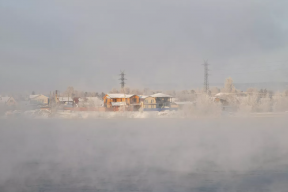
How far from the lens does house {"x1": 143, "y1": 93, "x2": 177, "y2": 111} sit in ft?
50.4

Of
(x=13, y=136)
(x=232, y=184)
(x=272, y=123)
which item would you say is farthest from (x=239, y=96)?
(x=13, y=136)

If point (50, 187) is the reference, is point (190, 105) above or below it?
above

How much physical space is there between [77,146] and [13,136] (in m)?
2.68

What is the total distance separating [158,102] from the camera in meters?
15.6

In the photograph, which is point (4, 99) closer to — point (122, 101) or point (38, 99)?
point (38, 99)

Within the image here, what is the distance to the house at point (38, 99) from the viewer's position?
32.7 feet

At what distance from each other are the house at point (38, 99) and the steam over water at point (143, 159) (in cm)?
112

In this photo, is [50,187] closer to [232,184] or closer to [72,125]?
[232,184]

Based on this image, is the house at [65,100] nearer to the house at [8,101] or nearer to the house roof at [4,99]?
the house at [8,101]

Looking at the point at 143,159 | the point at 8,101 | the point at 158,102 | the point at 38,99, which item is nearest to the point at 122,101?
the point at 158,102

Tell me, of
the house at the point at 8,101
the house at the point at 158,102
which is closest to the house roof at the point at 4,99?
the house at the point at 8,101

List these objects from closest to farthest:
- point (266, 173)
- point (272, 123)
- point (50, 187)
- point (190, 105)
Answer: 1. point (50, 187)
2. point (266, 173)
3. point (272, 123)
4. point (190, 105)

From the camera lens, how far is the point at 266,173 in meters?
6.67

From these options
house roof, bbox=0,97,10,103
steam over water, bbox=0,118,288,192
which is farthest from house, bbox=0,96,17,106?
steam over water, bbox=0,118,288,192
